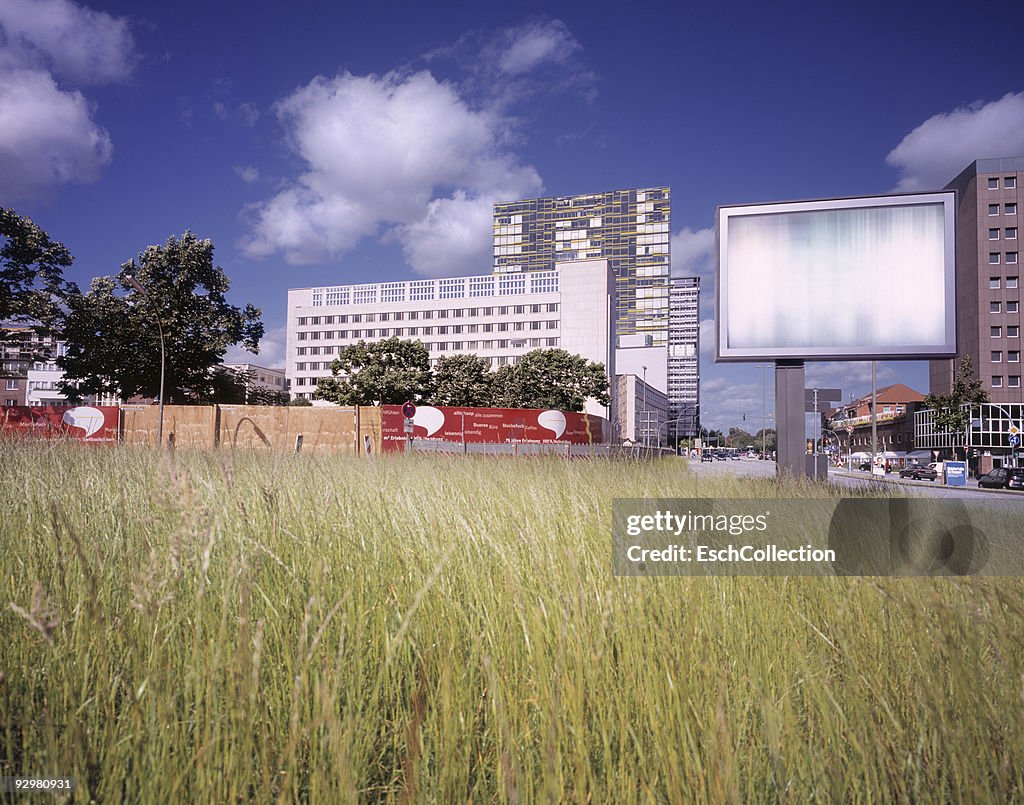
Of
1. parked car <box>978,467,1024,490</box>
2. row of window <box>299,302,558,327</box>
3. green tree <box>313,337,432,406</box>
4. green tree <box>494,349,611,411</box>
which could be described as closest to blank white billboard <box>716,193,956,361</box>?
parked car <box>978,467,1024,490</box>

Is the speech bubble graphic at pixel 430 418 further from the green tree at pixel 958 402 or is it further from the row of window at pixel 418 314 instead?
the row of window at pixel 418 314

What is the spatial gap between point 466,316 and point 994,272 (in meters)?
67.5

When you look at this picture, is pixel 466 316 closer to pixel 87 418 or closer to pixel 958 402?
pixel 87 418

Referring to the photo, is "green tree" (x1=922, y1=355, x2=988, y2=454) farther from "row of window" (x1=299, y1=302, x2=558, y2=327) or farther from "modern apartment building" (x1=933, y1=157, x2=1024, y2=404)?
"row of window" (x1=299, y1=302, x2=558, y2=327)

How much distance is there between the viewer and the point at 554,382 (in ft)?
180

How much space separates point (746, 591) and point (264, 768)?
212cm

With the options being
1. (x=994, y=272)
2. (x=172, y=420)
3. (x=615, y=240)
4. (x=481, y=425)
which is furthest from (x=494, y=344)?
(x=615, y=240)

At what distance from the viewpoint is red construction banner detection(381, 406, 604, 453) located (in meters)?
26.8

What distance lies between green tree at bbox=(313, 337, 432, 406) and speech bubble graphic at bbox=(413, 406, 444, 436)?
1925 cm

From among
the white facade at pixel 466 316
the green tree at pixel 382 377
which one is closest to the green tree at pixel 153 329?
the green tree at pixel 382 377

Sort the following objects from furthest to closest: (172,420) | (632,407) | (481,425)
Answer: (632,407) < (481,425) < (172,420)

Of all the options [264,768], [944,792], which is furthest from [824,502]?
[264,768]

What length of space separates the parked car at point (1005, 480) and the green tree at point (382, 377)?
1462 inches

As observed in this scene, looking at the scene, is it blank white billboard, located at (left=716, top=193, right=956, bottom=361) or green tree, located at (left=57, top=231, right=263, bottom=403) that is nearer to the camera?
blank white billboard, located at (left=716, top=193, right=956, bottom=361)
